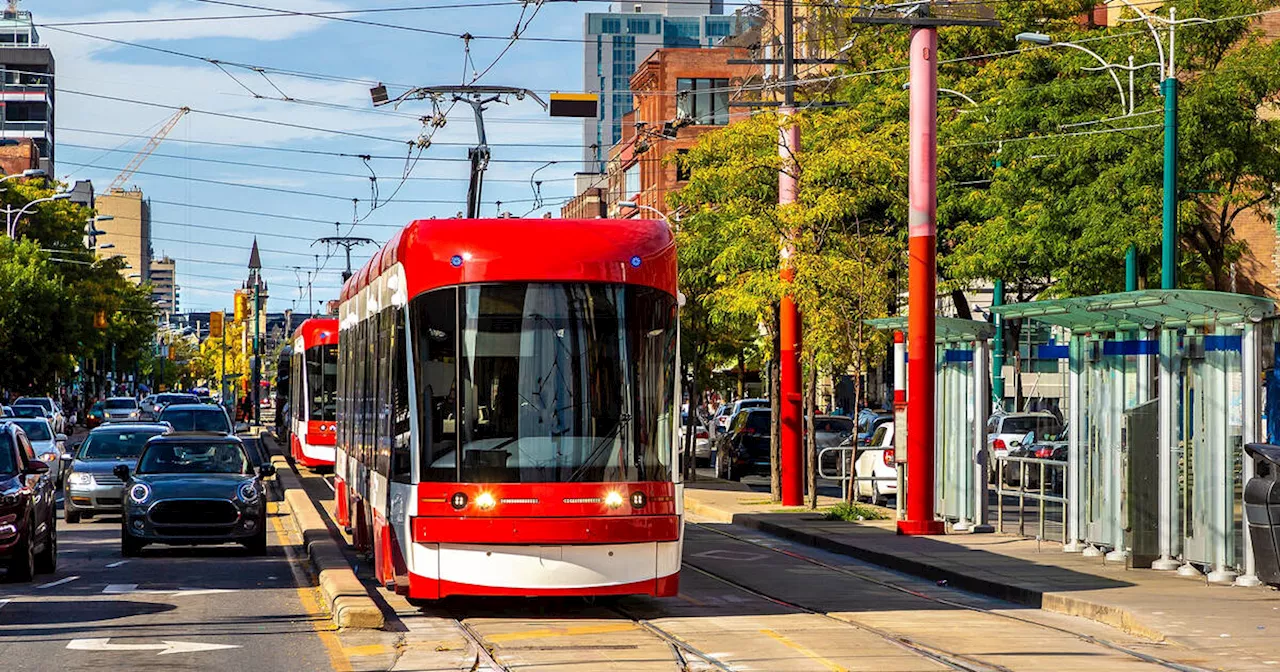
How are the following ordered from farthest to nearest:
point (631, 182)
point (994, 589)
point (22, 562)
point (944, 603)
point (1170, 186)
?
point (631, 182), point (1170, 186), point (22, 562), point (994, 589), point (944, 603)

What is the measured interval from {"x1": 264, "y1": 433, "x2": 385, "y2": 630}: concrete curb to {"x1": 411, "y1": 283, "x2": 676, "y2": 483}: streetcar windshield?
117cm

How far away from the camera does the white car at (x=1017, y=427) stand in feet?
132

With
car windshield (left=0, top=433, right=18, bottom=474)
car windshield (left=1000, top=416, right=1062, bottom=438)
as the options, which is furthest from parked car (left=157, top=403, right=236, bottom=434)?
car windshield (left=0, top=433, right=18, bottom=474)

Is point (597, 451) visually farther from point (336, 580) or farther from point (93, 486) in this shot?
point (93, 486)

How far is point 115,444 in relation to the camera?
1283 inches

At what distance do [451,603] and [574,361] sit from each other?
286cm

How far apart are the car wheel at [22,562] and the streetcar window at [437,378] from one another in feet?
19.4

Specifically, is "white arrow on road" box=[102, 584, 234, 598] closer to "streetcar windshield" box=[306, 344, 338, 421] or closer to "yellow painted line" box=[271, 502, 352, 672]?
"yellow painted line" box=[271, 502, 352, 672]

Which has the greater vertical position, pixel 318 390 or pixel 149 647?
pixel 318 390

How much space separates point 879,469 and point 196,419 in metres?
18.3

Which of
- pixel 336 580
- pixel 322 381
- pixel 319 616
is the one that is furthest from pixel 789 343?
pixel 322 381

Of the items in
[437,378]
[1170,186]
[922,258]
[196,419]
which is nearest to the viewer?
[437,378]

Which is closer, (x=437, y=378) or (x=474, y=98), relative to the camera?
(x=437, y=378)

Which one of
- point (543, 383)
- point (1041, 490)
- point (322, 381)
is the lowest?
point (1041, 490)
